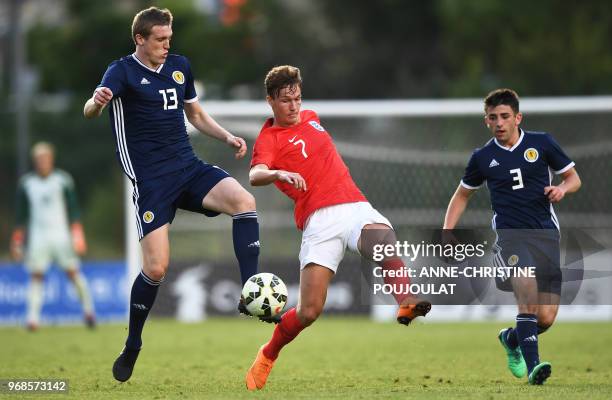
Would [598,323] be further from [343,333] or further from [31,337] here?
[31,337]

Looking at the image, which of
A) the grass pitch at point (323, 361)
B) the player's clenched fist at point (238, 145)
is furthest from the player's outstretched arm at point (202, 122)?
A: the grass pitch at point (323, 361)

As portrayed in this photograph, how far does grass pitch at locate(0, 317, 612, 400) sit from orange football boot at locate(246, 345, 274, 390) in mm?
99

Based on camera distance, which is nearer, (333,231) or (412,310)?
(412,310)

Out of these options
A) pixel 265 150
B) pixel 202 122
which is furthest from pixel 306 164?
pixel 202 122

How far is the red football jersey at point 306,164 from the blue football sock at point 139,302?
1215 millimetres

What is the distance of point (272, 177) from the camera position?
7508 millimetres

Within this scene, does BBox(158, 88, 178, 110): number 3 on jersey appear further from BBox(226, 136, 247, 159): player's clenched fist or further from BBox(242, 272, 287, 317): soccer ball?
BBox(242, 272, 287, 317): soccer ball

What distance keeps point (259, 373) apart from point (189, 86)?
2168 millimetres

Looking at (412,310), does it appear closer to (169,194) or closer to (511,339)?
(511,339)

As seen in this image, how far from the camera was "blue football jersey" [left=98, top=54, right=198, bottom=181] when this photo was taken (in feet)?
26.7

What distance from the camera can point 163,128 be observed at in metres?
8.22

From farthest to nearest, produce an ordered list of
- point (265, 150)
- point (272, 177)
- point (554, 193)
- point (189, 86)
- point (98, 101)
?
point (189, 86) < point (554, 193) < point (265, 150) < point (98, 101) < point (272, 177)

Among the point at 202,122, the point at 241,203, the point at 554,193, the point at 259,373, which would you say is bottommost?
the point at 259,373

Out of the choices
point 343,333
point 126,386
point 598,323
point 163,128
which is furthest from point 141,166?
point 598,323
